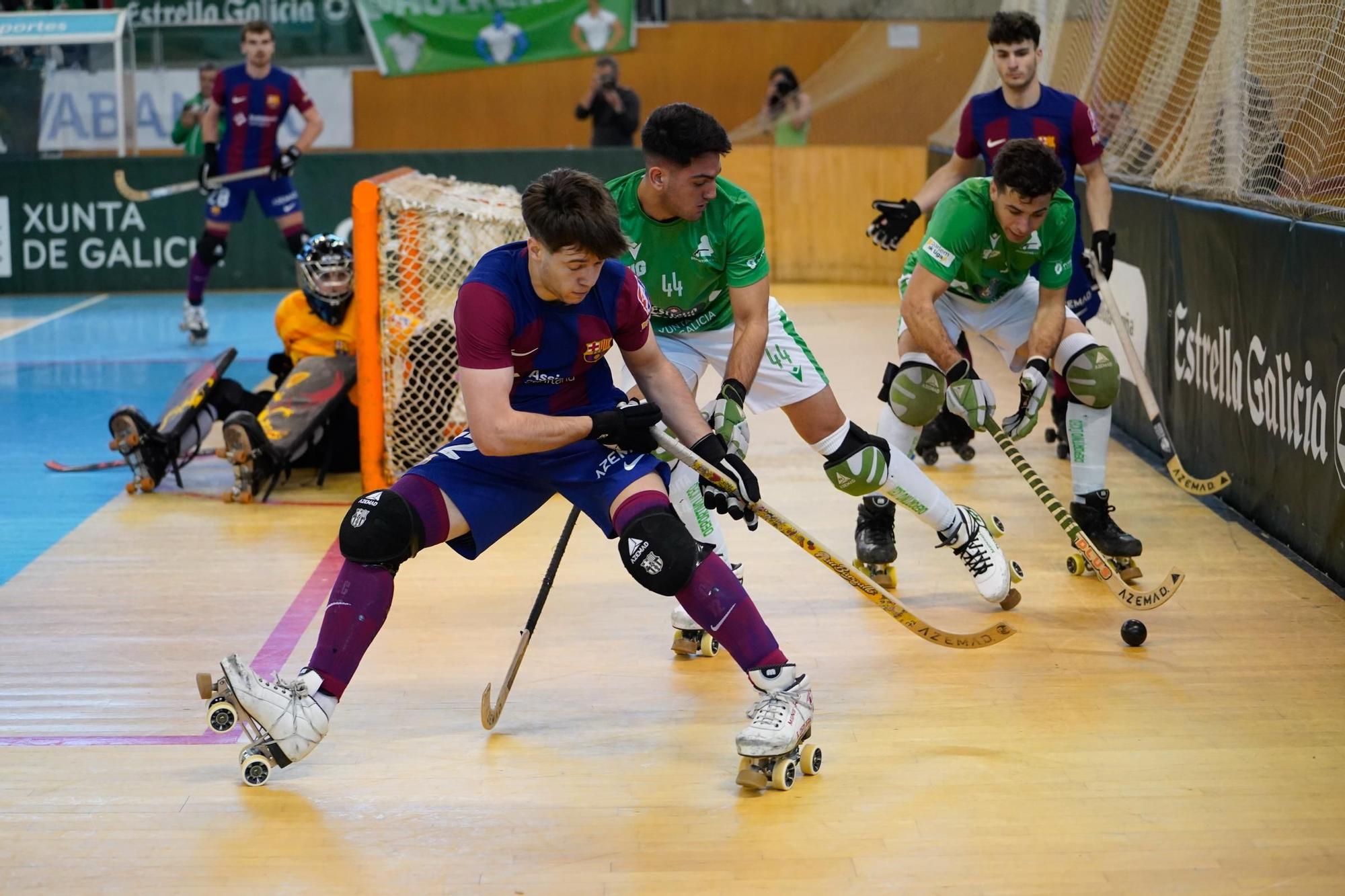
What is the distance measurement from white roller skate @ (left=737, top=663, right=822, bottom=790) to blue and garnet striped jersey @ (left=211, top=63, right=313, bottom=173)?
836 cm

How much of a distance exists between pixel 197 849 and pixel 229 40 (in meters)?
14.6

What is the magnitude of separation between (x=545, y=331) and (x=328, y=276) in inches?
135

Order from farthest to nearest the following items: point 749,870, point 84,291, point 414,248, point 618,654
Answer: point 84,291 < point 414,248 < point 618,654 < point 749,870

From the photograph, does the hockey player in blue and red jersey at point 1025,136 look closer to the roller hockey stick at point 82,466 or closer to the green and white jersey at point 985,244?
the green and white jersey at point 985,244

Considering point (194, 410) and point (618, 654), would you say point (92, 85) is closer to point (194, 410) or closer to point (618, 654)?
point (194, 410)

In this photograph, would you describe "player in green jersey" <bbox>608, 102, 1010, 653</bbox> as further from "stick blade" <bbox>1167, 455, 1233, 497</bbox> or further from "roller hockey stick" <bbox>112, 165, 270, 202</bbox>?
"roller hockey stick" <bbox>112, 165, 270, 202</bbox>

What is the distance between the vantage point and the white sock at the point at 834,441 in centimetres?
502

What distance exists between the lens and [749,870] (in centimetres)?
340

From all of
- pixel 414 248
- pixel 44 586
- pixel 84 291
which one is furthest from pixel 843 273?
pixel 44 586

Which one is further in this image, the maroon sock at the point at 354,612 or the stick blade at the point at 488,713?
the stick blade at the point at 488,713

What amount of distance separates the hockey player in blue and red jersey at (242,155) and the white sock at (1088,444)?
6.77m

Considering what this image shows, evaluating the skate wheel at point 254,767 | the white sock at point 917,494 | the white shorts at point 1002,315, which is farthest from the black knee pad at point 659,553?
the white shorts at point 1002,315

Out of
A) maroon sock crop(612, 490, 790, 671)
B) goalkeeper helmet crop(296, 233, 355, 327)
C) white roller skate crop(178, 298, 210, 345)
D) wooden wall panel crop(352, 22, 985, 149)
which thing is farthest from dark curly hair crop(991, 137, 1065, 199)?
wooden wall panel crop(352, 22, 985, 149)

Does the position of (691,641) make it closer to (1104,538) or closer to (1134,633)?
(1134,633)
